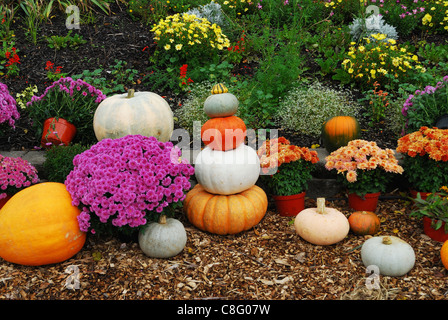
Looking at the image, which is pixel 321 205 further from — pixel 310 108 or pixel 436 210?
pixel 310 108

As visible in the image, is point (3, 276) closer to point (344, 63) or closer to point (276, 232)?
point (276, 232)

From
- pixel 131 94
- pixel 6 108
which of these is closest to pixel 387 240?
pixel 131 94

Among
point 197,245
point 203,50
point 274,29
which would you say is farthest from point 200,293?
point 274,29

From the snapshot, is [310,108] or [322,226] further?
[310,108]

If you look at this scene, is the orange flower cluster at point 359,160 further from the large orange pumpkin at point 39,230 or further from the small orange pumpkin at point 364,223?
the large orange pumpkin at point 39,230

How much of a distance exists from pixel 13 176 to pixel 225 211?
1.70 m

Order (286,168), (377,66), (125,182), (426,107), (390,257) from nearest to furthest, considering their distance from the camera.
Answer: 1. (390,257)
2. (125,182)
3. (286,168)
4. (426,107)
5. (377,66)

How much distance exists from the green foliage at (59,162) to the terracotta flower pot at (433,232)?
290 centimetres

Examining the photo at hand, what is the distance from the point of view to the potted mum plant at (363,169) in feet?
11.4

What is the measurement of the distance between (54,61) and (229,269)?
3.89 metres

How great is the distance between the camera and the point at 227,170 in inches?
132

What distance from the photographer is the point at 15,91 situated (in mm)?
4957

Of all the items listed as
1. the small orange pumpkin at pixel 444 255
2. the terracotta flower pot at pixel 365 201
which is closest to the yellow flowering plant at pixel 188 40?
the terracotta flower pot at pixel 365 201

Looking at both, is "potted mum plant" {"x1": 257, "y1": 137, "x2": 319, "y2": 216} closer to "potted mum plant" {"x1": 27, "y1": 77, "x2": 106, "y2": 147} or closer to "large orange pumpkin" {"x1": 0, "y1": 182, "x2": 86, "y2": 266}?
"large orange pumpkin" {"x1": 0, "y1": 182, "x2": 86, "y2": 266}
